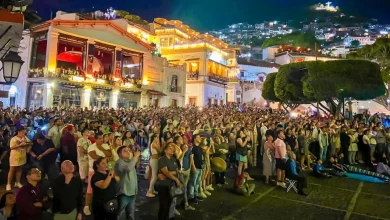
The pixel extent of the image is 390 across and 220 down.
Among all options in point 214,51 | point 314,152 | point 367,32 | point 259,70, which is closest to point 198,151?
point 314,152

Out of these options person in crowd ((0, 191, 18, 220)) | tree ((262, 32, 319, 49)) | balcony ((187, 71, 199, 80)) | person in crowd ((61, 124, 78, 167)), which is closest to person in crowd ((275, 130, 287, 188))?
person in crowd ((61, 124, 78, 167))

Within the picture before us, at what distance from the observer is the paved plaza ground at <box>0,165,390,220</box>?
6.51 m

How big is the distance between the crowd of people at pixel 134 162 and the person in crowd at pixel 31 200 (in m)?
0.01

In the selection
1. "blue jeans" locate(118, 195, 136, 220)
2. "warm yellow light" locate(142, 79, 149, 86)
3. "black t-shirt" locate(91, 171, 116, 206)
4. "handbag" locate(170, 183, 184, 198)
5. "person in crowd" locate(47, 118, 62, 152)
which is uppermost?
"warm yellow light" locate(142, 79, 149, 86)

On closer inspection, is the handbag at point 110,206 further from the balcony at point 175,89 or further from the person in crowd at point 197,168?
the balcony at point 175,89

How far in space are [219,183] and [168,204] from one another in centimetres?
374

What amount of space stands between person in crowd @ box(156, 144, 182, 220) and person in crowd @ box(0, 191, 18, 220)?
8.07 ft

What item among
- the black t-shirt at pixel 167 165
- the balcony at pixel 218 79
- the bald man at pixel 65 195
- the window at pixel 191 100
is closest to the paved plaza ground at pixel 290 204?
the black t-shirt at pixel 167 165

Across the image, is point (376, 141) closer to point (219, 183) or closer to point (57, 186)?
point (219, 183)

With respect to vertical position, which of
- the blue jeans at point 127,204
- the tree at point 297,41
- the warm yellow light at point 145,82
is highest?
the tree at point 297,41

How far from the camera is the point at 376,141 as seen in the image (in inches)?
491

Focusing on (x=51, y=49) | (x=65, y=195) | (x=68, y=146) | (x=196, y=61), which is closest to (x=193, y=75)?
(x=196, y=61)

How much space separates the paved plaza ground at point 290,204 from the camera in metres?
6.51

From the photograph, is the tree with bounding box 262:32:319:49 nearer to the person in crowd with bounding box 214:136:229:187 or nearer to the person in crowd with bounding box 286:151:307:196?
the person in crowd with bounding box 286:151:307:196
